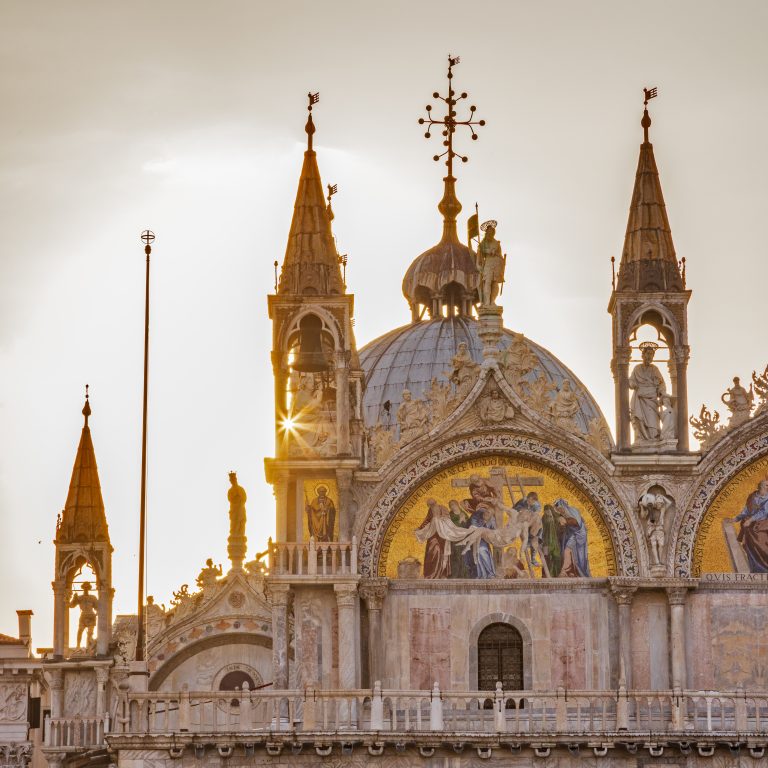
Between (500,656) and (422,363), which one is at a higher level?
(422,363)

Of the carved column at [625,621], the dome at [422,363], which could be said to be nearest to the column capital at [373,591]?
the carved column at [625,621]

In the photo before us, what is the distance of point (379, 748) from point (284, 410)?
6960mm

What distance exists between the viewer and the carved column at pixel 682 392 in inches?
2244

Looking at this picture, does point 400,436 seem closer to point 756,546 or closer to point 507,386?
point 507,386

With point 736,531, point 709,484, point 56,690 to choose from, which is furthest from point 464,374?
point 56,690

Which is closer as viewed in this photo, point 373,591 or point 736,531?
point 373,591

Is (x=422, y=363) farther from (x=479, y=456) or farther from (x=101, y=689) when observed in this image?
(x=479, y=456)

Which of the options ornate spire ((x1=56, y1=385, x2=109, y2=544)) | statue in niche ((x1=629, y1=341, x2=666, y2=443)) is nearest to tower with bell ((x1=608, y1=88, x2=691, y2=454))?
statue in niche ((x1=629, y1=341, x2=666, y2=443))

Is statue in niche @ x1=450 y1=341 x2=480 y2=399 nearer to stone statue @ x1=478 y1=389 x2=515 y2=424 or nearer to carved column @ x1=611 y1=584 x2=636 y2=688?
stone statue @ x1=478 y1=389 x2=515 y2=424

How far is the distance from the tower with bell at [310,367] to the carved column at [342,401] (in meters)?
0.02

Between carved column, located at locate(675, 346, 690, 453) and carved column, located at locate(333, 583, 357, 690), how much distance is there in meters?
6.52

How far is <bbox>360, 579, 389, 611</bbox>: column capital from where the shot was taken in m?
56.5

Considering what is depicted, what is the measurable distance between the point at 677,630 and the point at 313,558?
656cm

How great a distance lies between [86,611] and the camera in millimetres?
66312
